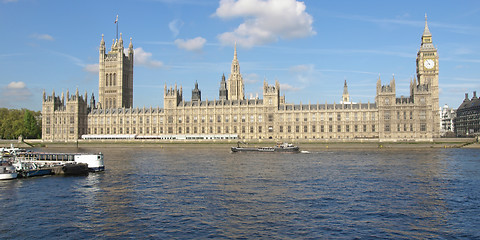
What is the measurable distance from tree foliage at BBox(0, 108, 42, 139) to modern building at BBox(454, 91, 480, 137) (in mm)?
161082

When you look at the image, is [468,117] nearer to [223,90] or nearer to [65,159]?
[223,90]

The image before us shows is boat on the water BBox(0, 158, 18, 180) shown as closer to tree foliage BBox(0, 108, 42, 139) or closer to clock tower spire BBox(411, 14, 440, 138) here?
tree foliage BBox(0, 108, 42, 139)

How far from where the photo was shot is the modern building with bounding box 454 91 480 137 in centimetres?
16623

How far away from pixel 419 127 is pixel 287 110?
3922cm

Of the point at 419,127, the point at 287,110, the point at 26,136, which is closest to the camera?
the point at 419,127

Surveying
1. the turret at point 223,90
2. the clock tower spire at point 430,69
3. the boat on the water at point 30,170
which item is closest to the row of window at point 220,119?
the clock tower spire at point 430,69

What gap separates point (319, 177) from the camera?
5069 cm

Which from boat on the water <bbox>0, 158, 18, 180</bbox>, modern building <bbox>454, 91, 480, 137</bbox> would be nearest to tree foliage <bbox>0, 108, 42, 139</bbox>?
boat on the water <bbox>0, 158, 18, 180</bbox>

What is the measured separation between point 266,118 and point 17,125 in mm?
89700

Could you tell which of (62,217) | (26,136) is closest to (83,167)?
(62,217)

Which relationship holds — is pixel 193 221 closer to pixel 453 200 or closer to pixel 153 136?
pixel 453 200

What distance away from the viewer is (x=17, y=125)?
150875 mm

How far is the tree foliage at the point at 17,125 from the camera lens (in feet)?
493

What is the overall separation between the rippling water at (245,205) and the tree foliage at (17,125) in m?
113
